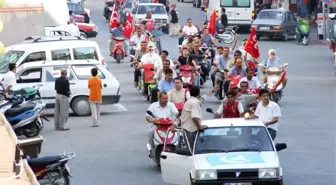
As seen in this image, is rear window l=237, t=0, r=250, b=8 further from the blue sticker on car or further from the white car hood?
the blue sticker on car

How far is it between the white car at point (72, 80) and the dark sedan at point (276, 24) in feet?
79.8

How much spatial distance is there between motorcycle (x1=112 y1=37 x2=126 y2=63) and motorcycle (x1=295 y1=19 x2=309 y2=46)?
10.0 m

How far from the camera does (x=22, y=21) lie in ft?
124

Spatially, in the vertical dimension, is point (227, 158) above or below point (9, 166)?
below

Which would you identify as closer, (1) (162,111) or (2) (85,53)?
(1) (162,111)

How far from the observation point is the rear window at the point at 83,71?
28.3 meters

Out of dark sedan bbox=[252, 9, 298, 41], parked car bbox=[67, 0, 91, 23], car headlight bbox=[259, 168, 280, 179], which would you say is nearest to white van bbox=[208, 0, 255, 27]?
dark sedan bbox=[252, 9, 298, 41]

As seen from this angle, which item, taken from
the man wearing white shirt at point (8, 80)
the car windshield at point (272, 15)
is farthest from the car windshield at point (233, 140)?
the car windshield at point (272, 15)

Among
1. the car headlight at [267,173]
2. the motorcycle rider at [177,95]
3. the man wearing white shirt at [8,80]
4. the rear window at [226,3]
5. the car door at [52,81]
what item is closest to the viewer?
the car headlight at [267,173]

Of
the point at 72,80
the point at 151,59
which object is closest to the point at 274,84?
the point at 151,59

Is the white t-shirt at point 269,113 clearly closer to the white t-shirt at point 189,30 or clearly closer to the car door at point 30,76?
the car door at point 30,76

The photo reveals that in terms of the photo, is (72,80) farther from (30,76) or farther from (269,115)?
(269,115)

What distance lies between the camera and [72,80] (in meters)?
28.1

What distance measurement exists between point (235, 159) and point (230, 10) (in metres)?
41.2
